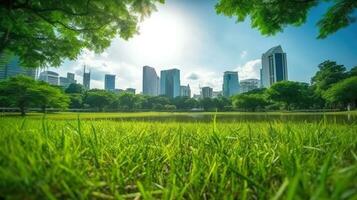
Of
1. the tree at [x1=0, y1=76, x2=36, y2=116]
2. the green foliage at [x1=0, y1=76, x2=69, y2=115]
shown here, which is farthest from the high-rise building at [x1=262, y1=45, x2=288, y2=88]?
the tree at [x1=0, y1=76, x2=36, y2=116]

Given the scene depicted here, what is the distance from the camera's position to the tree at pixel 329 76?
6731cm

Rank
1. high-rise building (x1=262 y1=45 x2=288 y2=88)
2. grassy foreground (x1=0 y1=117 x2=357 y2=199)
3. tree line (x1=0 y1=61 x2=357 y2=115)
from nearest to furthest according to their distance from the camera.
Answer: grassy foreground (x1=0 y1=117 x2=357 y2=199) < tree line (x1=0 y1=61 x2=357 y2=115) < high-rise building (x1=262 y1=45 x2=288 y2=88)

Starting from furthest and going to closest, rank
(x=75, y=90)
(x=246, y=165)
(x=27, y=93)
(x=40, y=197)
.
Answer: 1. (x=75, y=90)
2. (x=27, y=93)
3. (x=246, y=165)
4. (x=40, y=197)

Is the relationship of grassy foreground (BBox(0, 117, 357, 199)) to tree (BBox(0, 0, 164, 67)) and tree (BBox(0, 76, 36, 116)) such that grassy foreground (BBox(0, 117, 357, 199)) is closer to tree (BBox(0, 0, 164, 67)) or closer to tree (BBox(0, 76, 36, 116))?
tree (BBox(0, 0, 164, 67))

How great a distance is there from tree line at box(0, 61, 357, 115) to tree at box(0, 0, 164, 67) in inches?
1008

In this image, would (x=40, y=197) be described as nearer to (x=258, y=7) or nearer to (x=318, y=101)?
(x=258, y=7)

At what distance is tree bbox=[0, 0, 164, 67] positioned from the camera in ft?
23.8

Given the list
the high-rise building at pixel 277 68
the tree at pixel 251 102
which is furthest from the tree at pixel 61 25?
the high-rise building at pixel 277 68

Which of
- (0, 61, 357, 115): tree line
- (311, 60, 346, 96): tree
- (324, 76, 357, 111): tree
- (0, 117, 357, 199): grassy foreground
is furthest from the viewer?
(311, 60, 346, 96): tree

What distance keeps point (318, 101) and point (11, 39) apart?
265 ft

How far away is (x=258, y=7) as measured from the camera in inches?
269

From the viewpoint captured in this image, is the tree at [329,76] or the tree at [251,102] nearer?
the tree at [329,76]

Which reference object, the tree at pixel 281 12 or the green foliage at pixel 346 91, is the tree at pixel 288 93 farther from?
the tree at pixel 281 12


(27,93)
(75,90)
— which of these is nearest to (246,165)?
(27,93)
